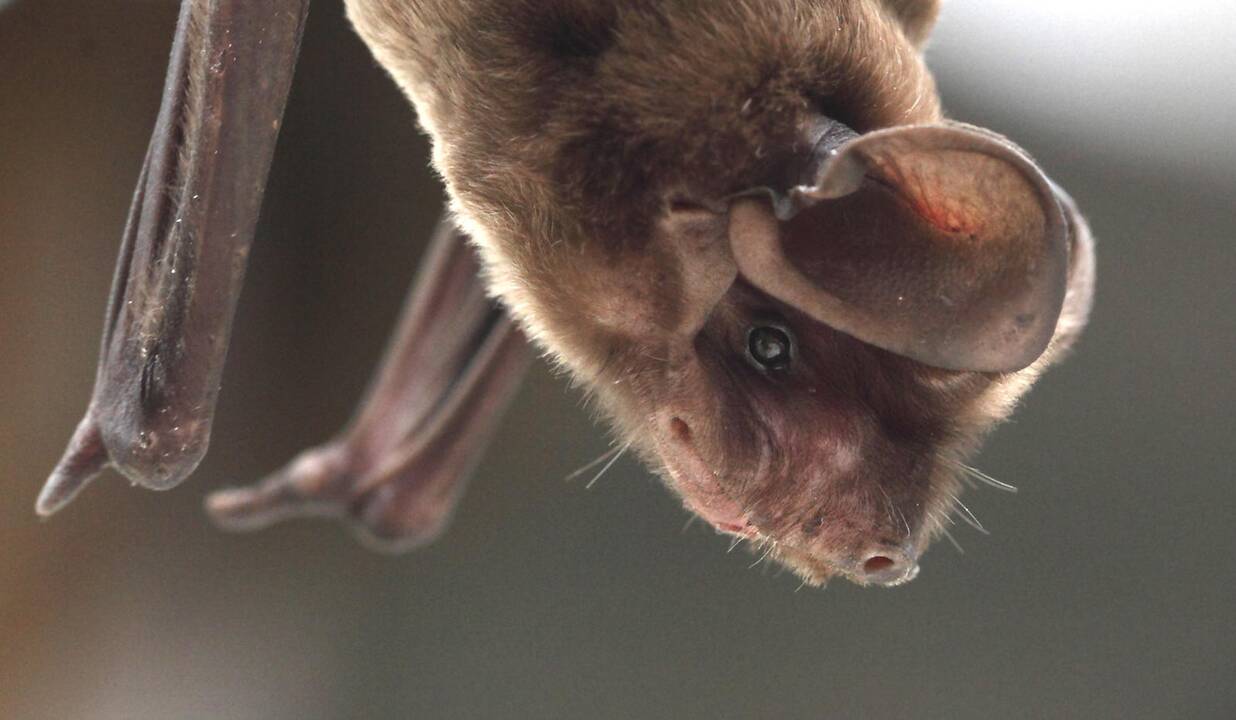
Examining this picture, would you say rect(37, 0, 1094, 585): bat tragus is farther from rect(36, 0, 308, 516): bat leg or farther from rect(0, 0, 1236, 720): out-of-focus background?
rect(0, 0, 1236, 720): out-of-focus background

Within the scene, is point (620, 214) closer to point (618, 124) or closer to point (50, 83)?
point (618, 124)

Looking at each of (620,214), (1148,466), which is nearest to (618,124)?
(620,214)

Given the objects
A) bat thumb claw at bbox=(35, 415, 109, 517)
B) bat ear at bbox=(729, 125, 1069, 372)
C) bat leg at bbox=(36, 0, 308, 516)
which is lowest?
bat thumb claw at bbox=(35, 415, 109, 517)

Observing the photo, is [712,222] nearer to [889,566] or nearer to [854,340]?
[854,340]

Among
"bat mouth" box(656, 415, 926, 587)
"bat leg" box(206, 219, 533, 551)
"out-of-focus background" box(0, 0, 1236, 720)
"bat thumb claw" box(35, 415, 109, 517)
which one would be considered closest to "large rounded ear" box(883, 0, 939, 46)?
"bat mouth" box(656, 415, 926, 587)

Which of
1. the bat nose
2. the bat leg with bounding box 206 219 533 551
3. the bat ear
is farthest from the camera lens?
the bat leg with bounding box 206 219 533 551

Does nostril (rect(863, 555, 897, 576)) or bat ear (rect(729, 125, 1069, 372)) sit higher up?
bat ear (rect(729, 125, 1069, 372))

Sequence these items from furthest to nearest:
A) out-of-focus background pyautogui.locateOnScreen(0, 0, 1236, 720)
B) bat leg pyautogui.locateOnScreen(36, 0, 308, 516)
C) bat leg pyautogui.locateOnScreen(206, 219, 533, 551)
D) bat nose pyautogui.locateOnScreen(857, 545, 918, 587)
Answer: out-of-focus background pyautogui.locateOnScreen(0, 0, 1236, 720) → bat leg pyautogui.locateOnScreen(206, 219, 533, 551) → bat leg pyautogui.locateOnScreen(36, 0, 308, 516) → bat nose pyautogui.locateOnScreen(857, 545, 918, 587)

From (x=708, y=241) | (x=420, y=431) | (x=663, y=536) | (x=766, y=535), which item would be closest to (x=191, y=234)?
(x=708, y=241)
